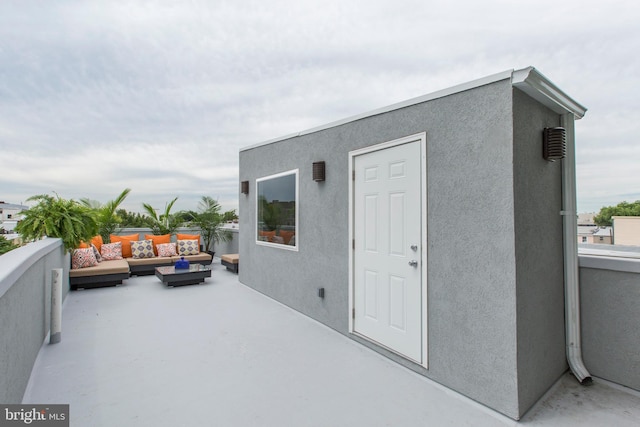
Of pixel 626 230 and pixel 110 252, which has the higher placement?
pixel 626 230

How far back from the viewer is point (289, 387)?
9.21ft

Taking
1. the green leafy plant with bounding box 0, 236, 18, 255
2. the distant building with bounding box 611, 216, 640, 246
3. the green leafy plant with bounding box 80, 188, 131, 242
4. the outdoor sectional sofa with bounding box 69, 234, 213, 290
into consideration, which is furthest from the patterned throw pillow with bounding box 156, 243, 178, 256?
the distant building with bounding box 611, 216, 640, 246

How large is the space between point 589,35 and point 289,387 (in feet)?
21.0

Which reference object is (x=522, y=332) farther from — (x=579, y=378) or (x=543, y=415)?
(x=579, y=378)

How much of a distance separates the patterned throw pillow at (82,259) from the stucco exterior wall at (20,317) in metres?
3.25

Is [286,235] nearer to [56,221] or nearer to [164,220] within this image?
[56,221]

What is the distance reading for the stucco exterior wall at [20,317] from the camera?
1924 mm

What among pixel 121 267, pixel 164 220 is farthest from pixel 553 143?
pixel 164 220

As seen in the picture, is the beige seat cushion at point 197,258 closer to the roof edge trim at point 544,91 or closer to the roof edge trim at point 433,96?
the roof edge trim at point 433,96

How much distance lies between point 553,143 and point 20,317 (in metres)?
4.90

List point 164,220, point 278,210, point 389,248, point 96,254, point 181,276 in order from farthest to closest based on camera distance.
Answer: point 164,220 < point 96,254 < point 181,276 < point 278,210 < point 389,248

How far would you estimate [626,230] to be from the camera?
163 inches

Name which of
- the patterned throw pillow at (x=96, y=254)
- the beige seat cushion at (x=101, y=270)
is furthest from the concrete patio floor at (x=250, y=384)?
the patterned throw pillow at (x=96, y=254)

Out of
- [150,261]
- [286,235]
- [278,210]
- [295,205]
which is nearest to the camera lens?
[295,205]
